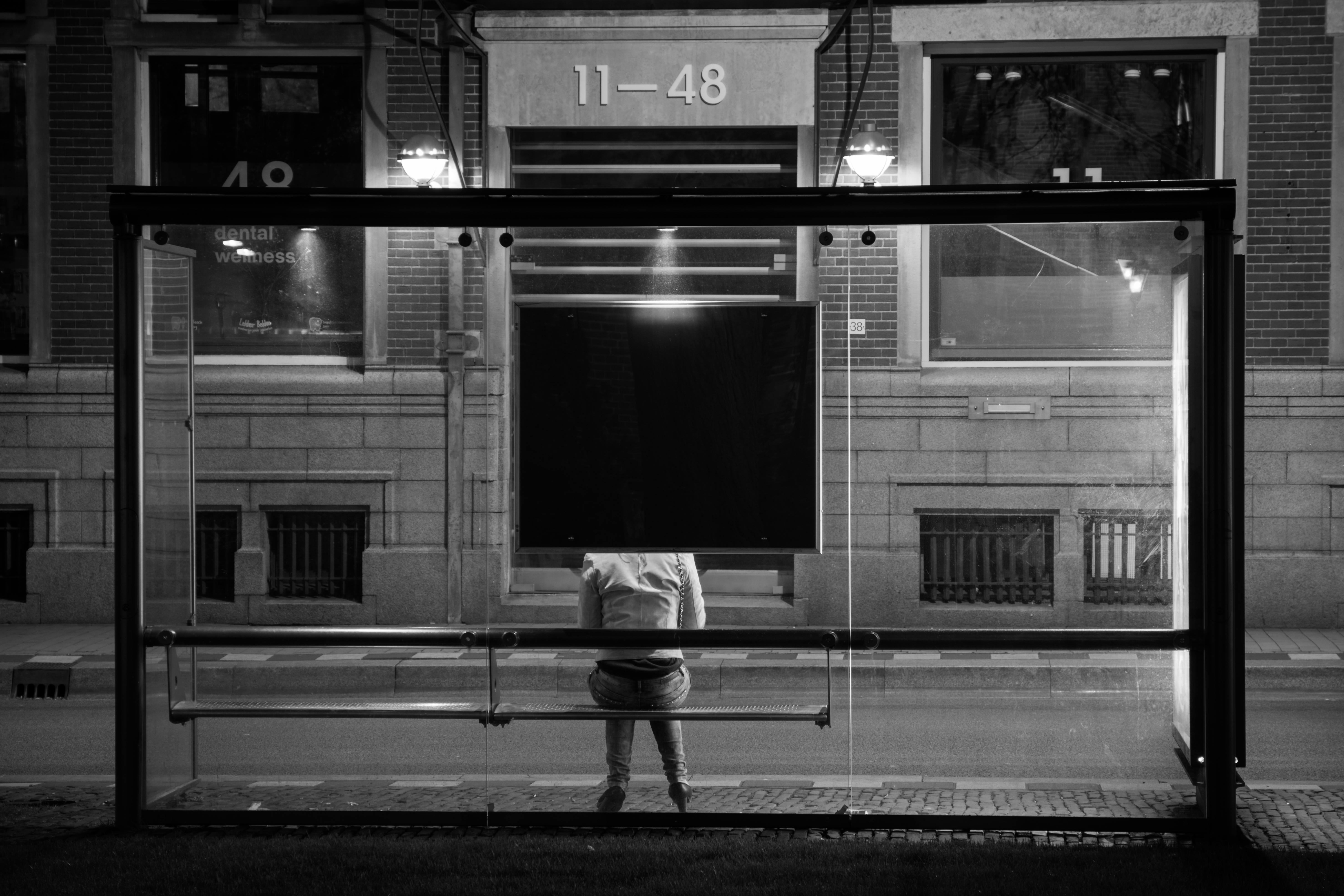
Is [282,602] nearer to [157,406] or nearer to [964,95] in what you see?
[157,406]

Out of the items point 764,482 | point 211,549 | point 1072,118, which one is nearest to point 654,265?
point 764,482

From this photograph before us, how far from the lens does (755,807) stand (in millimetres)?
6641

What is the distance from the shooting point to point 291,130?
14.9 meters

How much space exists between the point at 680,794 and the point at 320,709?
65.0 inches

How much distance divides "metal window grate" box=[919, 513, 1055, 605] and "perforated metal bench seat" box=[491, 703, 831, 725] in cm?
74

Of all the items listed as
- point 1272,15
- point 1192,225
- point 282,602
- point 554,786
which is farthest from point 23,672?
point 1272,15

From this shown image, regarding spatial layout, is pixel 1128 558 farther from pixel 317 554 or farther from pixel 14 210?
pixel 14 210

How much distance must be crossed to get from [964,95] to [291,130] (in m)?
6.63

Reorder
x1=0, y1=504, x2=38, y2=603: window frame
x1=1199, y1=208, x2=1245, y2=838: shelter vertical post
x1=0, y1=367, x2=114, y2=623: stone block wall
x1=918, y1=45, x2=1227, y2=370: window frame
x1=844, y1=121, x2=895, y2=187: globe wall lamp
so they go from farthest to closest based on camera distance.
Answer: x1=918, y1=45, x2=1227, y2=370: window frame < x1=844, y1=121, x2=895, y2=187: globe wall lamp < x1=0, y1=504, x2=38, y2=603: window frame < x1=0, y1=367, x2=114, y2=623: stone block wall < x1=1199, y1=208, x2=1245, y2=838: shelter vertical post

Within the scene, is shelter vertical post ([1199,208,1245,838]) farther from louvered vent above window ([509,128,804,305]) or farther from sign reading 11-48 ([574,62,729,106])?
sign reading 11-48 ([574,62,729,106])

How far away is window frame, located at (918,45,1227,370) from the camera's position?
14.0 meters

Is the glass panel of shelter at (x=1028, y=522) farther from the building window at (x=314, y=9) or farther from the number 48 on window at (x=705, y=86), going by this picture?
the building window at (x=314, y=9)

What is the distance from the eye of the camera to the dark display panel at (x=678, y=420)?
257 inches

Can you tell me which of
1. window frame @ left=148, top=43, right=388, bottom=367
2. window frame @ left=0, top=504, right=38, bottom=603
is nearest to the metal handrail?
window frame @ left=0, top=504, right=38, bottom=603
